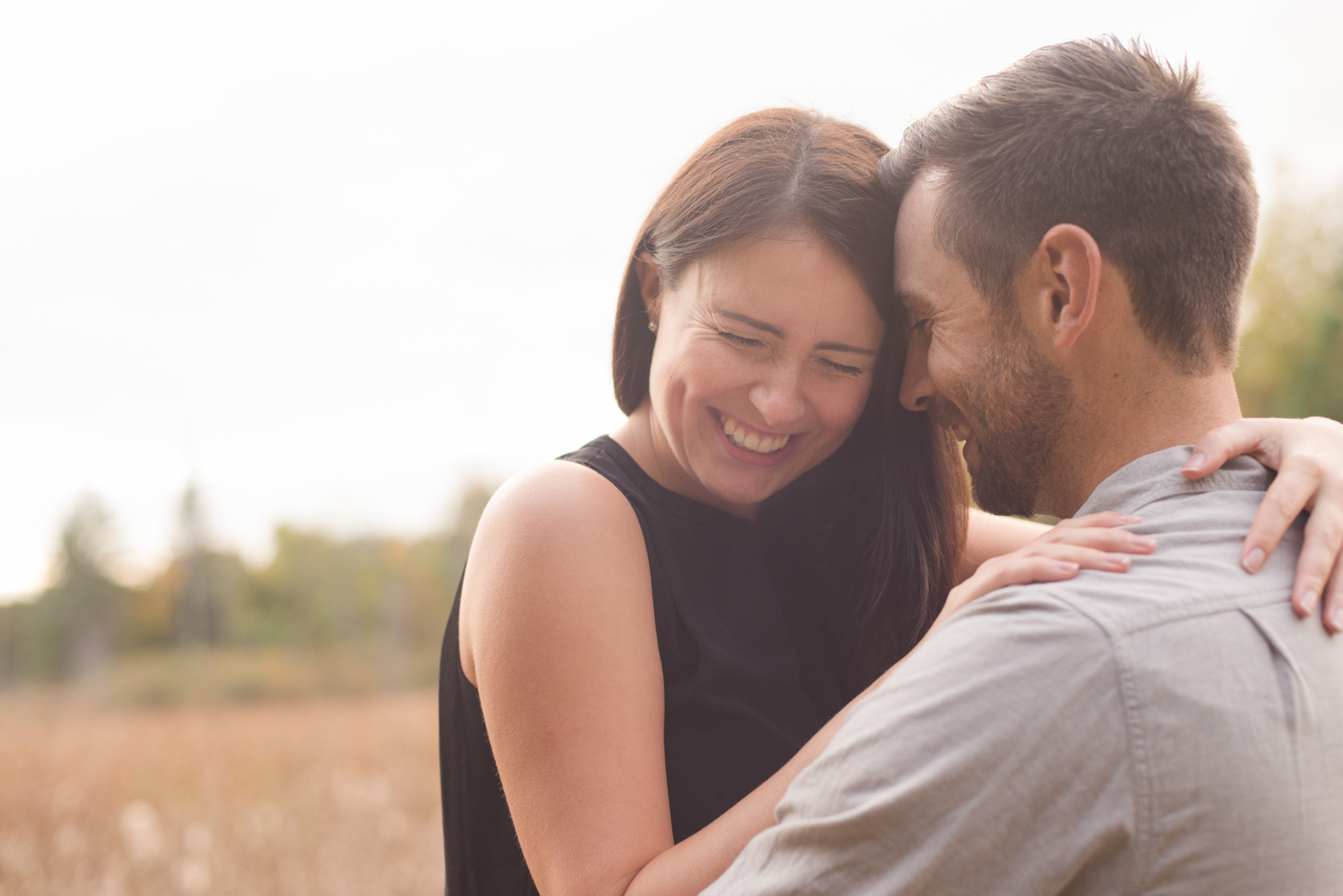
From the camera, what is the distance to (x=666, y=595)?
1.75m

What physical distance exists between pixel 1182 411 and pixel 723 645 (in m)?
0.86

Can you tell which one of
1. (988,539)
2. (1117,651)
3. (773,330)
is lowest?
(988,539)

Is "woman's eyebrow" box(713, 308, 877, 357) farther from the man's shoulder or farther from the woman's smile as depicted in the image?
the man's shoulder

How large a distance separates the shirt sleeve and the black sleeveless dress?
631 mm

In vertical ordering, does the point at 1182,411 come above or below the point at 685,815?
above

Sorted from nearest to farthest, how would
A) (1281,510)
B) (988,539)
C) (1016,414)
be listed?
(1281,510), (1016,414), (988,539)

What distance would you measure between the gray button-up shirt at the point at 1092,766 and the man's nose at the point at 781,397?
2.52 ft

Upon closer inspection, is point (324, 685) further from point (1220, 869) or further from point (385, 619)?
point (1220, 869)

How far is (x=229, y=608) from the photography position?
123ft

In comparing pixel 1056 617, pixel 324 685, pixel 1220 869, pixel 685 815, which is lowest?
pixel 324 685

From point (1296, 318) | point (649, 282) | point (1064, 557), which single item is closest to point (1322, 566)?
point (1064, 557)

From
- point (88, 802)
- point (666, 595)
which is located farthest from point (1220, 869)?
point (88, 802)

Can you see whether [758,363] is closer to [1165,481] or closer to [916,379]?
[916,379]

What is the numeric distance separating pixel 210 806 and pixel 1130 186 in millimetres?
5775
